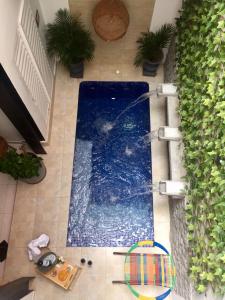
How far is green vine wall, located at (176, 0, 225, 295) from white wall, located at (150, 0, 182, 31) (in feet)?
2.18

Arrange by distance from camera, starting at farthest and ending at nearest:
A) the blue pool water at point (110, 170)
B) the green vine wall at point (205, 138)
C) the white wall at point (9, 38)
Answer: the blue pool water at point (110, 170) → the white wall at point (9, 38) → the green vine wall at point (205, 138)

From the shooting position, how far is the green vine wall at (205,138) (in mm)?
2098

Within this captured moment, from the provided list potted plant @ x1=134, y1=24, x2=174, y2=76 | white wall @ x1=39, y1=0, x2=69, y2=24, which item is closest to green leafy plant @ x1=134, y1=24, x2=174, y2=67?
potted plant @ x1=134, y1=24, x2=174, y2=76

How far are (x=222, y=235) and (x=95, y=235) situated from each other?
1.86 meters

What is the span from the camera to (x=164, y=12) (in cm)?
380

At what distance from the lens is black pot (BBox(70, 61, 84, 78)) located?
401 centimetres

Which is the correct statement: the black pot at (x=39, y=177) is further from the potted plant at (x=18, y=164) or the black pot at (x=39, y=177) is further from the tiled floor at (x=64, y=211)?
the potted plant at (x=18, y=164)

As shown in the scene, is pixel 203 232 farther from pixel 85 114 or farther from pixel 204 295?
pixel 85 114

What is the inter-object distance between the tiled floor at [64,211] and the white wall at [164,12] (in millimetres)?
733

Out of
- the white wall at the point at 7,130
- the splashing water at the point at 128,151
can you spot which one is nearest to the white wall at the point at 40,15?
the white wall at the point at 7,130

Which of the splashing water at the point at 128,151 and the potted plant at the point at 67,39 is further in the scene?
the splashing water at the point at 128,151

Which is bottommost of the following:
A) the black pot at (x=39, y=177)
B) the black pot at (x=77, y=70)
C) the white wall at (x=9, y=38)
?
the black pot at (x=39, y=177)

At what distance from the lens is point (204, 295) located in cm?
229

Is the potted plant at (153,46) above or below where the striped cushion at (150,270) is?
above
